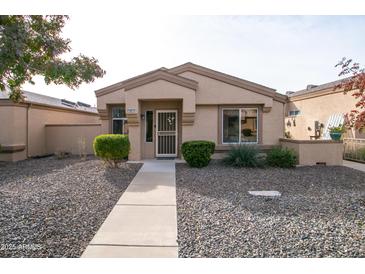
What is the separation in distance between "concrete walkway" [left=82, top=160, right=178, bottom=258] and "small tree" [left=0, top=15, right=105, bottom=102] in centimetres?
294

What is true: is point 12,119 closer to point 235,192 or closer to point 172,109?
point 172,109

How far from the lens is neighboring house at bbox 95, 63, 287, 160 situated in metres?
10.6

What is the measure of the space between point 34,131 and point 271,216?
45.1 feet

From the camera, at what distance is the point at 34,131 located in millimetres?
13484

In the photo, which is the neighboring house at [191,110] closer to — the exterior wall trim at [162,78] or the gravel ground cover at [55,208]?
the exterior wall trim at [162,78]

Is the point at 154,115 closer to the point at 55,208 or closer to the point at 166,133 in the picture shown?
the point at 166,133

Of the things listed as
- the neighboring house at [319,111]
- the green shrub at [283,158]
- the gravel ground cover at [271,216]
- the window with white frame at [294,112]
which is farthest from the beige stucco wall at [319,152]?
the window with white frame at [294,112]

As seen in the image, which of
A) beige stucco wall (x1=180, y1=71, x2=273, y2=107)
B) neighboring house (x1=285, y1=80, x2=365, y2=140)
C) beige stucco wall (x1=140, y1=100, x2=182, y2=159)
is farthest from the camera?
neighboring house (x1=285, y1=80, x2=365, y2=140)

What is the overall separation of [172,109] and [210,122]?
203 centimetres

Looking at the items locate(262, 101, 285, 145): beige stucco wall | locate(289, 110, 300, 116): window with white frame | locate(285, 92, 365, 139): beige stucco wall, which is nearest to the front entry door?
locate(262, 101, 285, 145): beige stucco wall

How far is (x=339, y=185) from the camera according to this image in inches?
278

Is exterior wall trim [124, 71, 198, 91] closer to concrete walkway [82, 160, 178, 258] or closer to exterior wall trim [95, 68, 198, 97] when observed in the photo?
exterior wall trim [95, 68, 198, 97]

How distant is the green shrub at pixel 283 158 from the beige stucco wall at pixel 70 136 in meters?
9.95

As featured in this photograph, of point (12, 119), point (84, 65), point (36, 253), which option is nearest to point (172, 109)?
point (84, 65)
